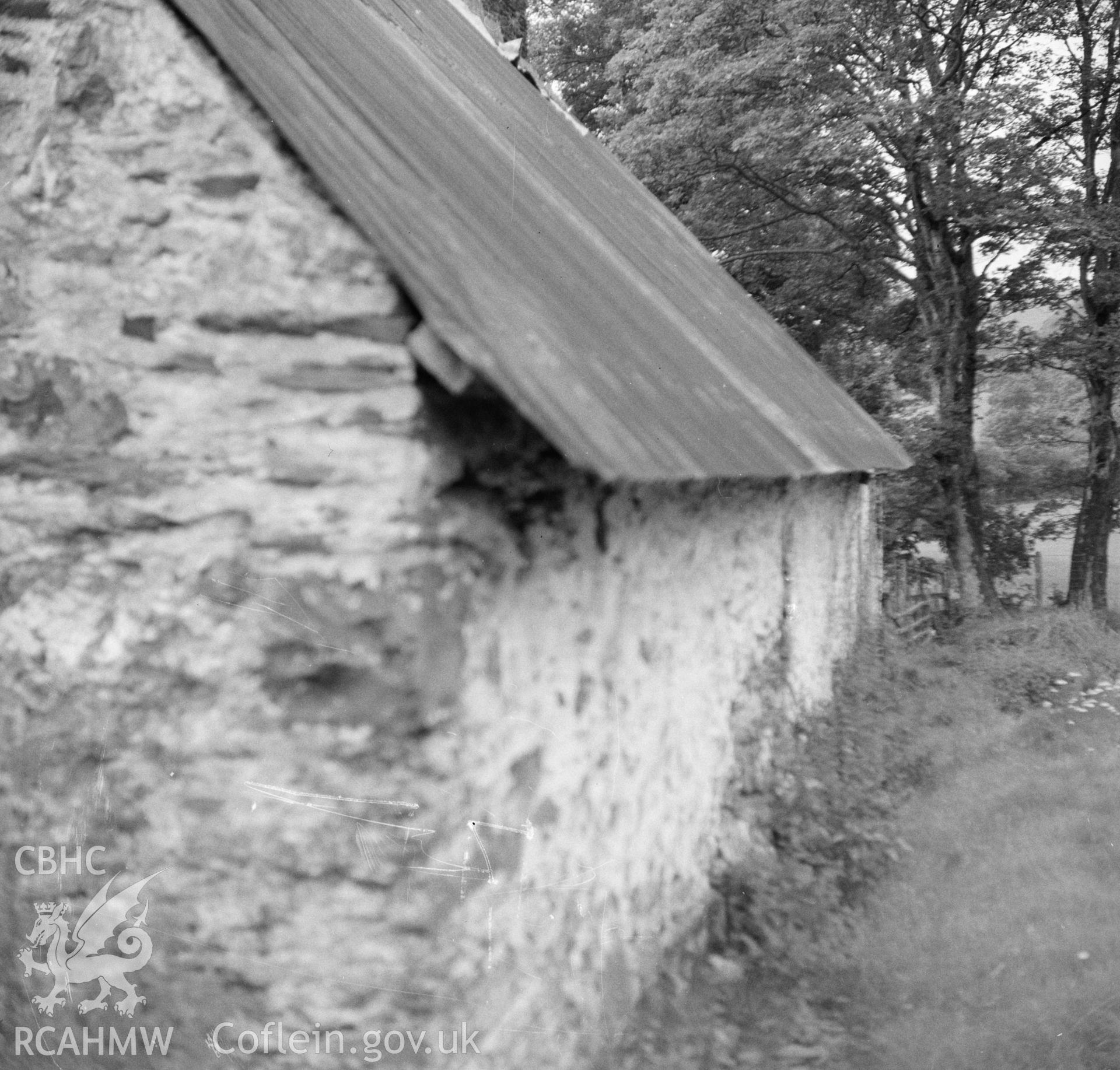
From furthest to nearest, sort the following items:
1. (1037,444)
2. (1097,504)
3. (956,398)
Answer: (1037,444) < (1097,504) < (956,398)

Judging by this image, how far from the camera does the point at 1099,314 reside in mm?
15727

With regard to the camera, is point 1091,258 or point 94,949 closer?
point 94,949

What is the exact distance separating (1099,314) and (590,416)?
14.6m

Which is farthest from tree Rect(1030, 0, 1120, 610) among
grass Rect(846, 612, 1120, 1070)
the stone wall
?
the stone wall

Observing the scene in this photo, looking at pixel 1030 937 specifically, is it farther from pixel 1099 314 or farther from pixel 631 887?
pixel 1099 314

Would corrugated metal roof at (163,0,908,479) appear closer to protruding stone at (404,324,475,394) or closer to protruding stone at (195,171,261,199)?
protruding stone at (404,324,475,394)

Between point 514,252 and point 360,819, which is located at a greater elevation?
point 514,252

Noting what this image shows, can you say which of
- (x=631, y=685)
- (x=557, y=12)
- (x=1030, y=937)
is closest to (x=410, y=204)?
(x=631, y=685)

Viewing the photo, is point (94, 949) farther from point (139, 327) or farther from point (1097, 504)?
point (1097, 504)

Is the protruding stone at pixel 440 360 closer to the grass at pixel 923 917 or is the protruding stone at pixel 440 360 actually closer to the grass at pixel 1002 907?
the grass at pixel 923 917

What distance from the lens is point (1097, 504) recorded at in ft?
53.4

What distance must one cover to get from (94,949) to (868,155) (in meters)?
12.9

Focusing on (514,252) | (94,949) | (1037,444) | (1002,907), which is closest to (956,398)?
(1037,444)

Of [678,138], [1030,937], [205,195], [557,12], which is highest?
[557,12]
